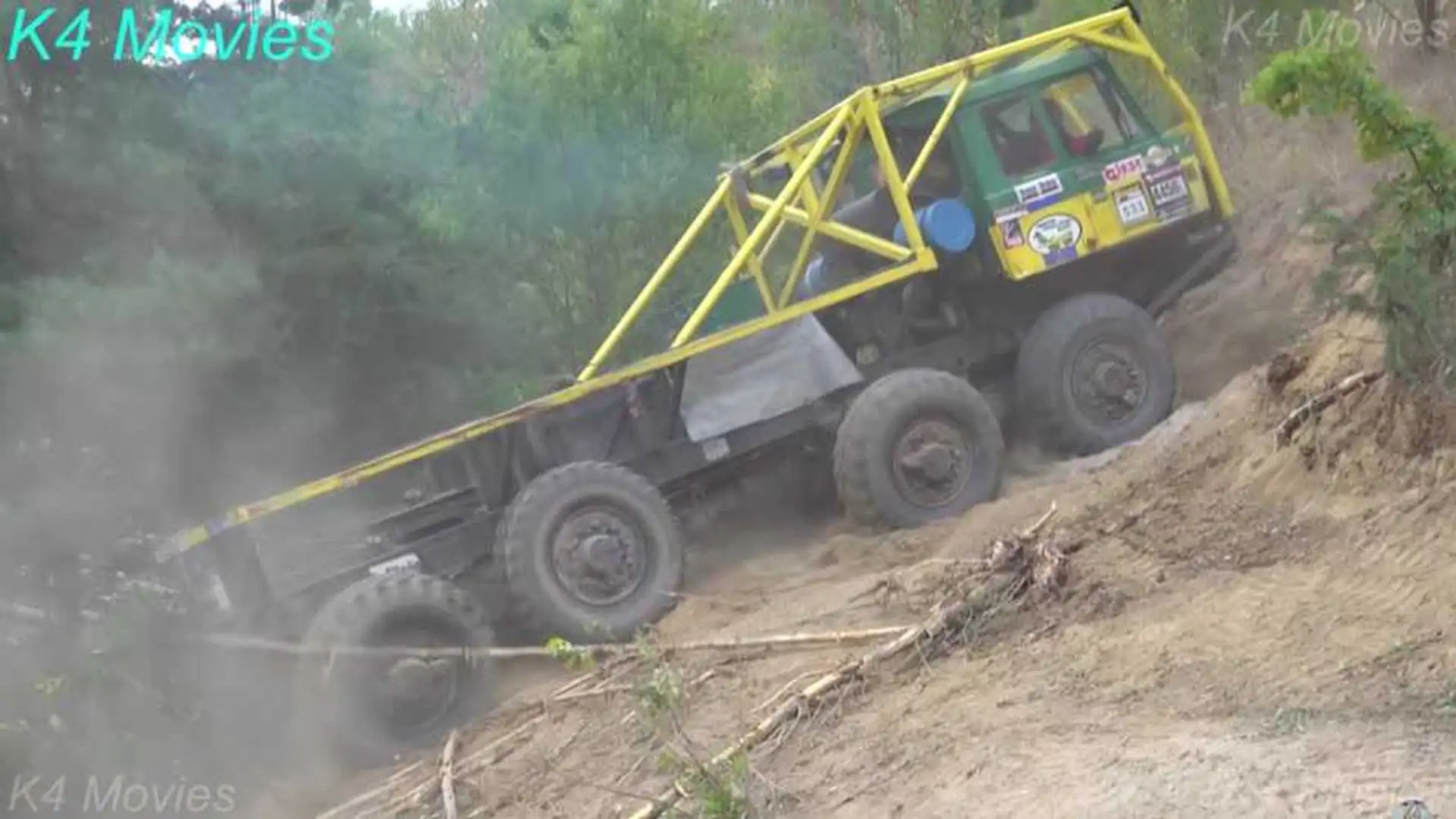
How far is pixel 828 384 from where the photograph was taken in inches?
351

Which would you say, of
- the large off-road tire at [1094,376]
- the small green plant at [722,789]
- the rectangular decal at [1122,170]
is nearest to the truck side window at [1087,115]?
the rectangular decal at [1122,170]

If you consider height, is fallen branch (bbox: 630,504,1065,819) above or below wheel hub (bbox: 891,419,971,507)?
below

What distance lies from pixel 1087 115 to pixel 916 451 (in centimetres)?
222

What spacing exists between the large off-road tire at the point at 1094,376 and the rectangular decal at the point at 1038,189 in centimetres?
61

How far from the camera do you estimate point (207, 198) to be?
1071 cm

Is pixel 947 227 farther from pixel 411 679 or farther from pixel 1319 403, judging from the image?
pixel 411 679

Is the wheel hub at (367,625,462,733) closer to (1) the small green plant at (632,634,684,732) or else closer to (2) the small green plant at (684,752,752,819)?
(1) the small green plant at (632,634,684,732)

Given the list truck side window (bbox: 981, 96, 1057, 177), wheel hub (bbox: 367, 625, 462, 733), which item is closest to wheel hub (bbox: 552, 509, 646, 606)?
wheel hub (bbox: 367, 625, 462, 733)

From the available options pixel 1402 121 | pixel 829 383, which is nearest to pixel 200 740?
pixel 829 383

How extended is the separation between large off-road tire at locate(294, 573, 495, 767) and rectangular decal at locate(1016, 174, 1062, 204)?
3.73 metres

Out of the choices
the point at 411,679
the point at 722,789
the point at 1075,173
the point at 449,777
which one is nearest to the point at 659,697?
the point at 722,789

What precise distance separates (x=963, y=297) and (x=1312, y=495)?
358cm

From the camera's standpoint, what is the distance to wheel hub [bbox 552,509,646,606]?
8.11 meters

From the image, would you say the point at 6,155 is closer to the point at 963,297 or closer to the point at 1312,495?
the point at 963,297
